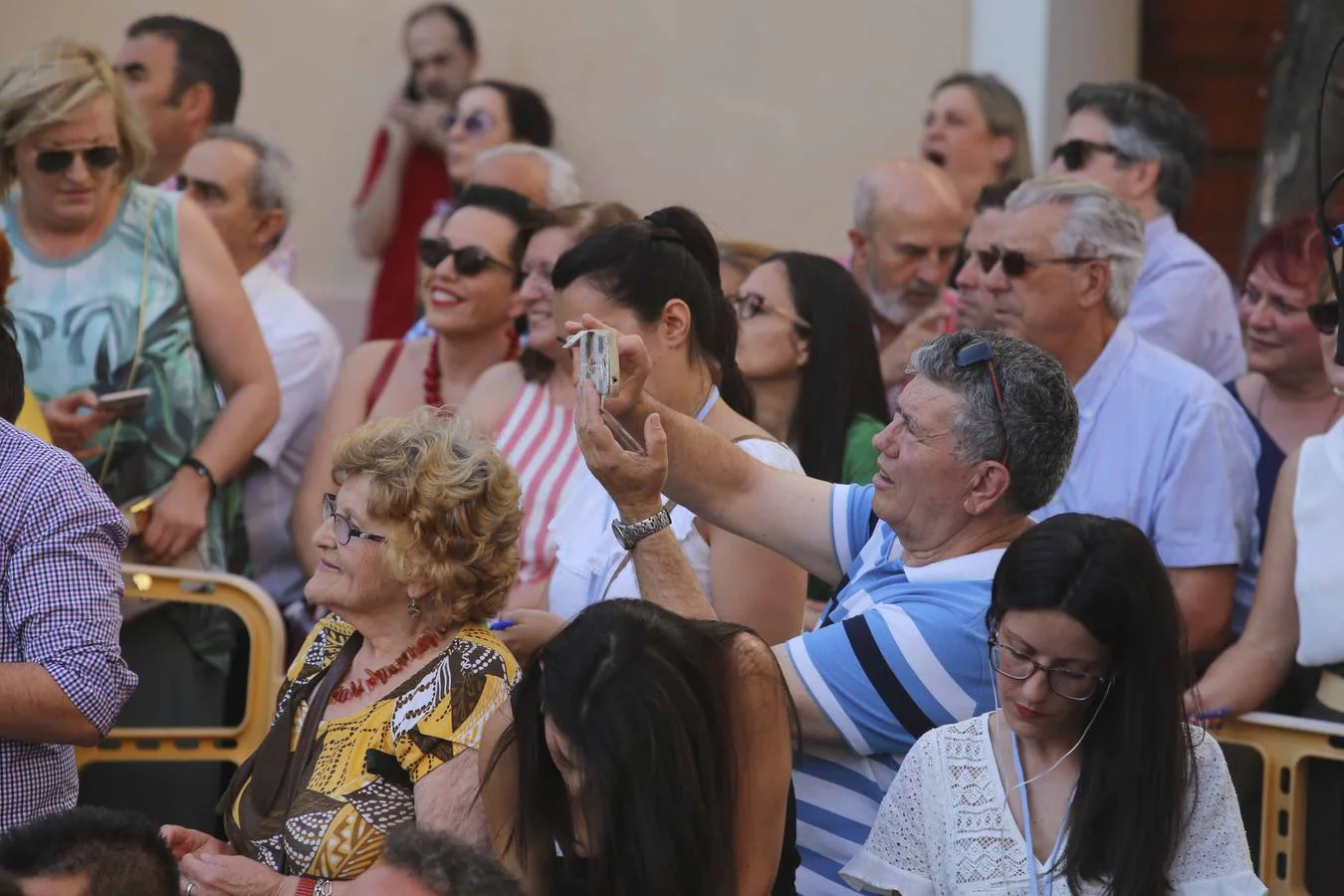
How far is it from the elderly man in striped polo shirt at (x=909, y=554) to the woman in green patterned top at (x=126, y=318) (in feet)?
5.58

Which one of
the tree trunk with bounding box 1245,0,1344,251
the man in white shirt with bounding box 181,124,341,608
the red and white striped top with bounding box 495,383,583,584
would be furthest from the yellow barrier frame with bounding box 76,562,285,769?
the tree trunk with bounding box 1245,0,1344,251

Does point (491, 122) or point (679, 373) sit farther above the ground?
point (491, 122)

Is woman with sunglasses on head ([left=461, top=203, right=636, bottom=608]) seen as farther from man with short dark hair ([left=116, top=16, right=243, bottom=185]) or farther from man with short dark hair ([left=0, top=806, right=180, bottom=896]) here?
man with short dark hair ([left=116, top=16, right=243, bottom=185])

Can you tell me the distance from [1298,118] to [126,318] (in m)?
4.27

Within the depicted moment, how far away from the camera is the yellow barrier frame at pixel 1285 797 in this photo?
13.2 ft

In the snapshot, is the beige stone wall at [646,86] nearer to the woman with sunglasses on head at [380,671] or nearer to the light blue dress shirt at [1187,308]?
the light blue dress shirt at [1187,308]

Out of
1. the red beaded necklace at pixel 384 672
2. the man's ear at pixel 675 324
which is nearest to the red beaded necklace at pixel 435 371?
the man's ear at pixel 675 324

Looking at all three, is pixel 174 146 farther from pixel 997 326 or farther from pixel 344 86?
pixel 997 326

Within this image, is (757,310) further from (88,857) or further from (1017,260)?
(88,857)

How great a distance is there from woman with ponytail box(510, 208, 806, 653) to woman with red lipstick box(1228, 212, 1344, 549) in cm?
151

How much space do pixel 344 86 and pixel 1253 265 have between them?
17.2ft

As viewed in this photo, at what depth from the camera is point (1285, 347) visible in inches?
196

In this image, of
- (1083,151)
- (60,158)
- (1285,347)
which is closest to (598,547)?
(60,158)

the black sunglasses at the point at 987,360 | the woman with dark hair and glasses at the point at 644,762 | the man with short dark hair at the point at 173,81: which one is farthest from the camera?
the man with short dark hair at the point at 173,81
